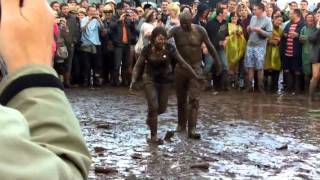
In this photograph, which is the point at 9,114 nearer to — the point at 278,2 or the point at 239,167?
the point at 239,167

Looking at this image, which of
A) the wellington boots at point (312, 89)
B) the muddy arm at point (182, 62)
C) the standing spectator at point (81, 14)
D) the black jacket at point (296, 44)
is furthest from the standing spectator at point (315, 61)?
the muddy arm at point (182, 62)

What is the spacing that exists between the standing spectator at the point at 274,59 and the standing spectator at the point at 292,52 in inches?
5.4

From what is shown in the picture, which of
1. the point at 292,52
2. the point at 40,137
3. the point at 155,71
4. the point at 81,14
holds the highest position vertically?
the point at 40,137

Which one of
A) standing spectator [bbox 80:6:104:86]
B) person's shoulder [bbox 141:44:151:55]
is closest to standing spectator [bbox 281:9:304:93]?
standing spectator [bbox 80:6:104:86]

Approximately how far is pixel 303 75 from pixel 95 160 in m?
9.49

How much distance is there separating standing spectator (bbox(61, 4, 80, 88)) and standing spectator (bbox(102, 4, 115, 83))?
76cm

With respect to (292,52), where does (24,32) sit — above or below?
above

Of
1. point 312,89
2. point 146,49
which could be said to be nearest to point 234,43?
point 312,89

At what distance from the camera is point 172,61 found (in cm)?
970

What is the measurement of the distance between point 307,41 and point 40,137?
49.0 feet

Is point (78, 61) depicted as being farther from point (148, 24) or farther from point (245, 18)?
point (245, 18)

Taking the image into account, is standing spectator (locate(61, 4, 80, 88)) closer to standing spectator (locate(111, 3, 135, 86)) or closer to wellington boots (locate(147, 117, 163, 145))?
standing spectator (locate(111, 3, 135, 86))

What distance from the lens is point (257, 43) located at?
15969mm

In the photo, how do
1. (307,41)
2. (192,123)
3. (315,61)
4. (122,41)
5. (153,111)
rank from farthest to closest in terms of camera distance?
1. (122,41)
2. (307,41)
3. (315,61)
4. (192,123)
5. (153,111)
